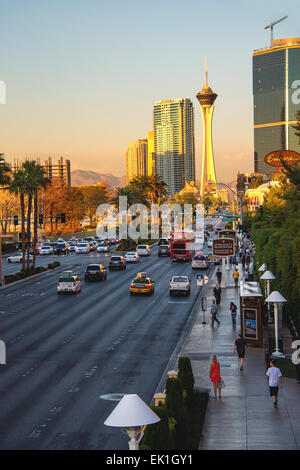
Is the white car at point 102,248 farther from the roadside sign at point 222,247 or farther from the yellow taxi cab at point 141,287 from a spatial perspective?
the yellow taxi cab at point 141,287

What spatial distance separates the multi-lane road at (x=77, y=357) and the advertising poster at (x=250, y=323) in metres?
3.66

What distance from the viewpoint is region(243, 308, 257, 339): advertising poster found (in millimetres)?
29828

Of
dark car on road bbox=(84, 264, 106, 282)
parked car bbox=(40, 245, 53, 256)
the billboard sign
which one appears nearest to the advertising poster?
dark car on road bbox=(84, 264, 106, 282)

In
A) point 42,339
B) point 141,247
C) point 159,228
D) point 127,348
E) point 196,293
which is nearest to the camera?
point 127,348

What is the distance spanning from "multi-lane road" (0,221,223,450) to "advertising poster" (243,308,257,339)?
366 cm

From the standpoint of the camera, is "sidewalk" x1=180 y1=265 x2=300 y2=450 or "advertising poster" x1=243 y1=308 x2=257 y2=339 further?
"advertising poster" x1=243 y1=308 x2=257 y2=339

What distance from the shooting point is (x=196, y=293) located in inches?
2023

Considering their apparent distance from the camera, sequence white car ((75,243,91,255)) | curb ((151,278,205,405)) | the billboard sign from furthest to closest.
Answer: white car ((75,243,91,255)) < the billboard sign < curb ((151,278,205,405))

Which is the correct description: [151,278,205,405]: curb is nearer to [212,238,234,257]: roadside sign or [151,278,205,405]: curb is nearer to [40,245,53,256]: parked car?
[212,238,234,257]: roadside sign

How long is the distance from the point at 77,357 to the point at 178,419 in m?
13.4

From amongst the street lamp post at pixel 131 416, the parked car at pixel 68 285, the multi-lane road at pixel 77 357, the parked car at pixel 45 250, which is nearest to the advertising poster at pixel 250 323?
the multi-lane road at pixel 77 357

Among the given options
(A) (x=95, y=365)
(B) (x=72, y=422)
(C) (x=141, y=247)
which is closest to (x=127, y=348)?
(A) (x=95, y=365)
